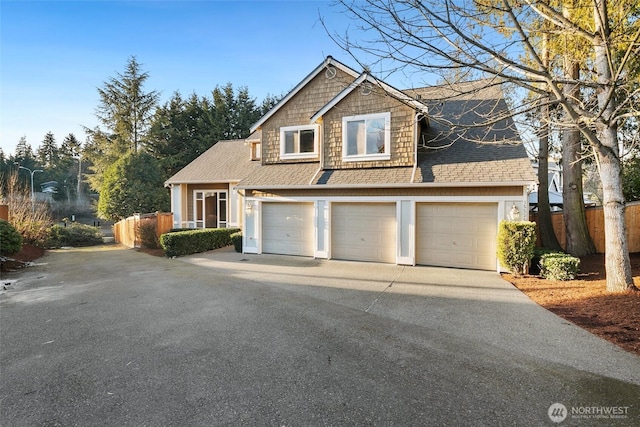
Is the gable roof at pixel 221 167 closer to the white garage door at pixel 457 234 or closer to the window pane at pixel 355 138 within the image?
the window pane at pixel 355 138

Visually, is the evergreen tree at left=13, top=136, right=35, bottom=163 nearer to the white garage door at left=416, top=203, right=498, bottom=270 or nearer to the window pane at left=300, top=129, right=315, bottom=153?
the window pane at left=300, top=129, right=315, bottom=153

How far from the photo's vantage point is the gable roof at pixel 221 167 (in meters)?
17.0

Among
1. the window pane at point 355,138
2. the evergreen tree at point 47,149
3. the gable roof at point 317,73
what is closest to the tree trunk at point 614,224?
the window pane at point 355,138

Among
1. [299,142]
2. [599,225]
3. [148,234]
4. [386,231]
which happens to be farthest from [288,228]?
[599,225]

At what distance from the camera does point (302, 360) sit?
12.9 ft

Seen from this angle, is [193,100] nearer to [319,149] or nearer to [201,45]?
[201,45]

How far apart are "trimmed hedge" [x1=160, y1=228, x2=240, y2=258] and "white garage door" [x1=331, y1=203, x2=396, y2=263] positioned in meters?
5.81

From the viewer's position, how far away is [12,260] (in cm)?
1077

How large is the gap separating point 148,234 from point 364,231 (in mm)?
11035

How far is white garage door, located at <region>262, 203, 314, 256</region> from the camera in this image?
39.5ft

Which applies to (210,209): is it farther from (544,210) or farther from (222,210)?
(544,210)

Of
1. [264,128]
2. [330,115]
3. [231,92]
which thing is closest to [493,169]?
[330,115]

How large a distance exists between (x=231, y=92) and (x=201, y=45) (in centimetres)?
2476

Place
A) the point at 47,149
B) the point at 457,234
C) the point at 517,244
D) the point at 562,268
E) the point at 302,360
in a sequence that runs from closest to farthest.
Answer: the point at 302,360 < the point at 562,268 < the point at 517,244 < the point at 457,234 < the point at 47,149
